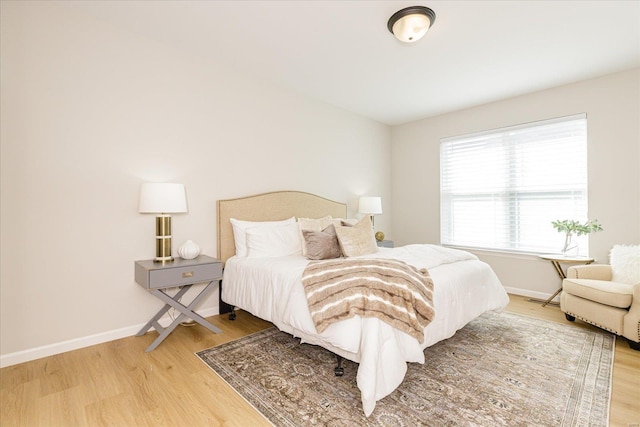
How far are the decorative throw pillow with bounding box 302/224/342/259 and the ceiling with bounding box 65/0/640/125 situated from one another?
5.84 ft

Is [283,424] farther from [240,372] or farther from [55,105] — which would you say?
[55,105]

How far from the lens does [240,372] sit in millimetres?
2141

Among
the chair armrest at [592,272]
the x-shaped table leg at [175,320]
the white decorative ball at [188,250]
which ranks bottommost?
the x-shaped table leg at [175,320]

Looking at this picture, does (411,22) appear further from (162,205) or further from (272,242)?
(162,205)

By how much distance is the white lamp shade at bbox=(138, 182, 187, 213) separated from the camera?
8.34 ft

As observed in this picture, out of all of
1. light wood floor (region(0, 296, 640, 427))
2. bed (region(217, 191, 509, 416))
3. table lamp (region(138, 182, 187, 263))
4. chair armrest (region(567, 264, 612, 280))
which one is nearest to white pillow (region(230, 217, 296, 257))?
bed (region(217, 191, 509, 416))

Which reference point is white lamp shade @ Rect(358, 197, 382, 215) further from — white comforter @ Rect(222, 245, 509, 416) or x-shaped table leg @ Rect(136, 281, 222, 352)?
x-shaped table leg @ Rect(136, 281, 222, 352)

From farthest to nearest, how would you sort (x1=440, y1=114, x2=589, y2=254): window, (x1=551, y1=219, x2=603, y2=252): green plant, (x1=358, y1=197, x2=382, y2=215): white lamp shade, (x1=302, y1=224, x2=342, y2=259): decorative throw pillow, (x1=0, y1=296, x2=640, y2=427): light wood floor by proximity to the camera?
(x1=358, y1=197, x2=382, y2=215): white lamp shade
(x1=440, y1=114, x2=589, y2=254): window
(x1=551, y1=219, x2=603, y2=252): green plant
(x1=302, y1=224, x2=342, y2=259): decorative throw pillow
(x1=0, y1=296, x2=640, y2=427): light wood floor

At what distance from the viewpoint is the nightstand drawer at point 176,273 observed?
2414 millimetres

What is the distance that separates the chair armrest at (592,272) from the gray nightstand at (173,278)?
3488 millimetres

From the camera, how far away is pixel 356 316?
1831 mm

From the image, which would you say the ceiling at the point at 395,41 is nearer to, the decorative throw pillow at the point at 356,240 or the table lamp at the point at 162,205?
the table lamp at the point at 162,205

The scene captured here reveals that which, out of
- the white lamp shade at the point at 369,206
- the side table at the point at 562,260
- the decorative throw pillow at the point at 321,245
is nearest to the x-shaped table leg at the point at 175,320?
the decorative throw pillow at the point at 321,245

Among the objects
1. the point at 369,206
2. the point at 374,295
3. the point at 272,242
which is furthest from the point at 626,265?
the point at 272,242
